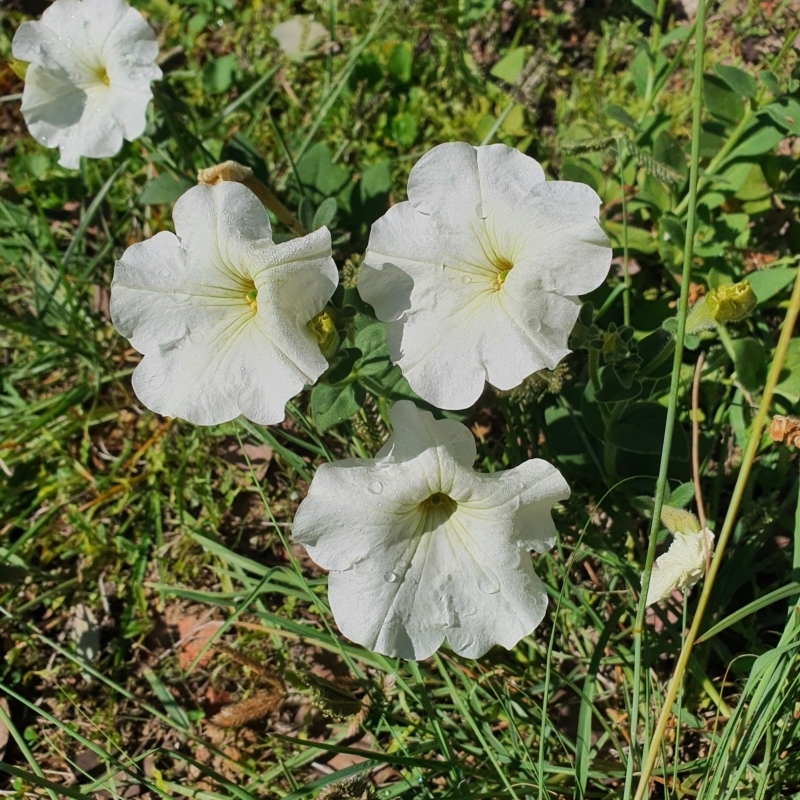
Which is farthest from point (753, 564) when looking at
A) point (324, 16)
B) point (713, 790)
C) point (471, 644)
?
point (324, 16)

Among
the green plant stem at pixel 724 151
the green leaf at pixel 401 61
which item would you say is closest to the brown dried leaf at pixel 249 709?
the green plant stem at pixel 724 151

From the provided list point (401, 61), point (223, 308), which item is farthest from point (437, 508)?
point (401, 61)

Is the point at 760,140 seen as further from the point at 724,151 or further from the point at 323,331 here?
the point at 323,331

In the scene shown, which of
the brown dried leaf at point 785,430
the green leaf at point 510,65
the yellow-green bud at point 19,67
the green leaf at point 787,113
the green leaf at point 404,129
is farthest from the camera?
the green leaf at point 404,129


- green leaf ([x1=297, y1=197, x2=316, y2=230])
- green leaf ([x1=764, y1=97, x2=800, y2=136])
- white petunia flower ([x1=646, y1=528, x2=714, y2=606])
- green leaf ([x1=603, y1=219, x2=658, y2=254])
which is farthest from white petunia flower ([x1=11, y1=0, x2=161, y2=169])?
white petunia flower ([x1=646, y1=528, x2=714, y2=606])

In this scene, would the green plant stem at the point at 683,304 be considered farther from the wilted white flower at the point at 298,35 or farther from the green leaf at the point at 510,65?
the wilted white flower at the point at 298,35

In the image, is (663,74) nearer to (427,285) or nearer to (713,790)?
(427,285)
